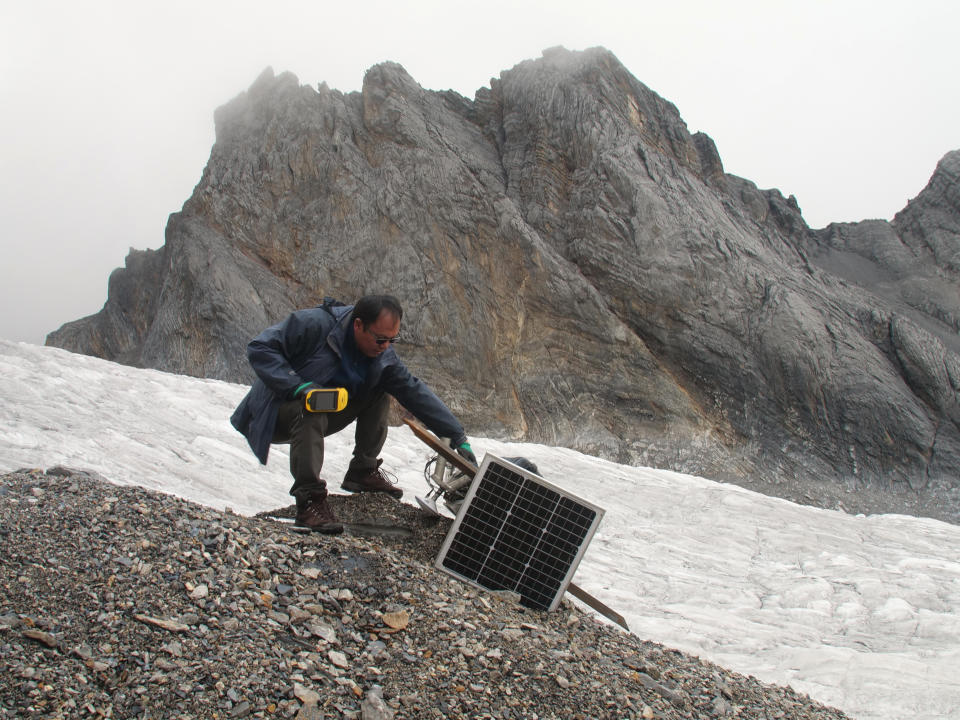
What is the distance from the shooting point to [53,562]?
308cm

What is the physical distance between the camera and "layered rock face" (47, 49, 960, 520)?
19938 millimetres

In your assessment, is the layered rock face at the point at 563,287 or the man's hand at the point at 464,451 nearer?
the man's hand at the point at 464,451

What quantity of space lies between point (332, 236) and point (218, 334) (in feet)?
15.5

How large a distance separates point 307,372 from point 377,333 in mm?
480

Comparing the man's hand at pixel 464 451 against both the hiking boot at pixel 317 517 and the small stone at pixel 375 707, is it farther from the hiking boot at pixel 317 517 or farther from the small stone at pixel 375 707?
the small stone at pixel 375 707

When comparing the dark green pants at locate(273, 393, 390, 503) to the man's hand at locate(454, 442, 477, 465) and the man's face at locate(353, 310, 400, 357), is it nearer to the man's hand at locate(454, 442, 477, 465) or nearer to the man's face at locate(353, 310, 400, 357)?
the man's face at locate(353, 310, 400, 357)

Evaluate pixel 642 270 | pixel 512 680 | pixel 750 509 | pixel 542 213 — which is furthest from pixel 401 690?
pixel 542 213

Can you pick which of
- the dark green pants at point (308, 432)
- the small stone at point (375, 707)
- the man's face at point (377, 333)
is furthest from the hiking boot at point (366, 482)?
the small stone at point (375, 707)

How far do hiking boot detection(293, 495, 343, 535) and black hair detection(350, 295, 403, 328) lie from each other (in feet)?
3.42

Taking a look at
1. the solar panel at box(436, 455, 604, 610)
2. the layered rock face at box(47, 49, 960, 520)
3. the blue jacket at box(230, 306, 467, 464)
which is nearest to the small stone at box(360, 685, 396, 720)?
the solar panel at box(436, 455, 604, 610)

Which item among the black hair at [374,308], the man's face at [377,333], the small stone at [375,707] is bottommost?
the small stone at [375,707]

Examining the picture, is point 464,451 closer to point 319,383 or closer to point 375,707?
point 319,383

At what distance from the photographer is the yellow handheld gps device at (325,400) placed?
13.5 feet

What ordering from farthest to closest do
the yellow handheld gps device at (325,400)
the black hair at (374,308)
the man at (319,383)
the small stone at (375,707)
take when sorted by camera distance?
1. the black hair at (374,308)
2. the man at (319,383)
3. the yellow handheld gps device at (325,400)
4. the small stone at (375,707)
